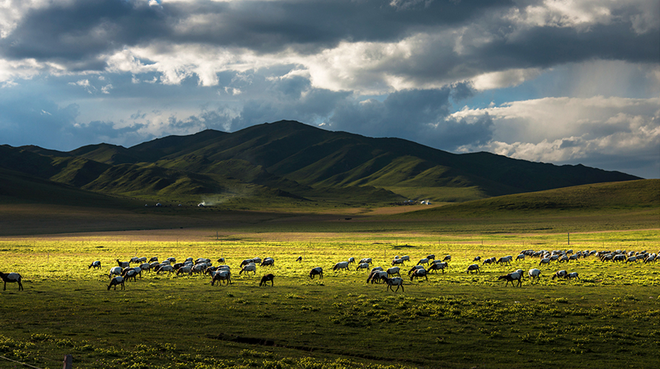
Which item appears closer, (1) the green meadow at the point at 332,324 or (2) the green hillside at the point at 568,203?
(1) the green meadow at the point at 332,324

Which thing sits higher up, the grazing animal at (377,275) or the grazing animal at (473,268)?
the grazing animal at (377,275)

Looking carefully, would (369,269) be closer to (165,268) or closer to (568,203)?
(165,268)

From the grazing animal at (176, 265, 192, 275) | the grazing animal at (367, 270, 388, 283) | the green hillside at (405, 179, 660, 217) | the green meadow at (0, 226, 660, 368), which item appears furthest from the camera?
the green hillside at (405, 179, 660, 217)

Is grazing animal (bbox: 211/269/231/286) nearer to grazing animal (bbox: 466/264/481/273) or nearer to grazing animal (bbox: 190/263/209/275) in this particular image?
grazing animal (bbox: 190/263/209/275)

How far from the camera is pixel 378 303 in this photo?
78.9ft

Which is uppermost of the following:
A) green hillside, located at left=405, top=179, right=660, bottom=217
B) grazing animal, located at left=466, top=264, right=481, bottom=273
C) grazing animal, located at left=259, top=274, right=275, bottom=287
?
green hillside, located at left=405, top=179, right=660, bottom=217

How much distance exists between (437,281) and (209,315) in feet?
58.9

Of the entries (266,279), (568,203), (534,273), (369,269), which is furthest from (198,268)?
(568,203)

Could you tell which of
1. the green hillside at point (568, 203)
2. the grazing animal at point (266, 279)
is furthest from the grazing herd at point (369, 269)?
the green hillside at point (568, 203)

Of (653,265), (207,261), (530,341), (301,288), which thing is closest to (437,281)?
(301,288)

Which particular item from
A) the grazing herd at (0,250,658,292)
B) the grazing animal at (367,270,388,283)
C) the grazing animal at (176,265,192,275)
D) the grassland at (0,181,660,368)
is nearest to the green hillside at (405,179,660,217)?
the grazing herd at (0,250,658,292)

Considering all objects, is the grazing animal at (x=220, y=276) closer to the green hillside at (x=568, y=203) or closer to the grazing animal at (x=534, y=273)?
the grazing animal at (x=534, y=273)

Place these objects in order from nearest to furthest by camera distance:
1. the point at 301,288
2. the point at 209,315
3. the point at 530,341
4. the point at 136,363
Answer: the point at 136,363, the point at 530,341, the point at 209,315, the point at 301,288

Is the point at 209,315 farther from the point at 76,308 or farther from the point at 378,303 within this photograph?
the point at 378,303
